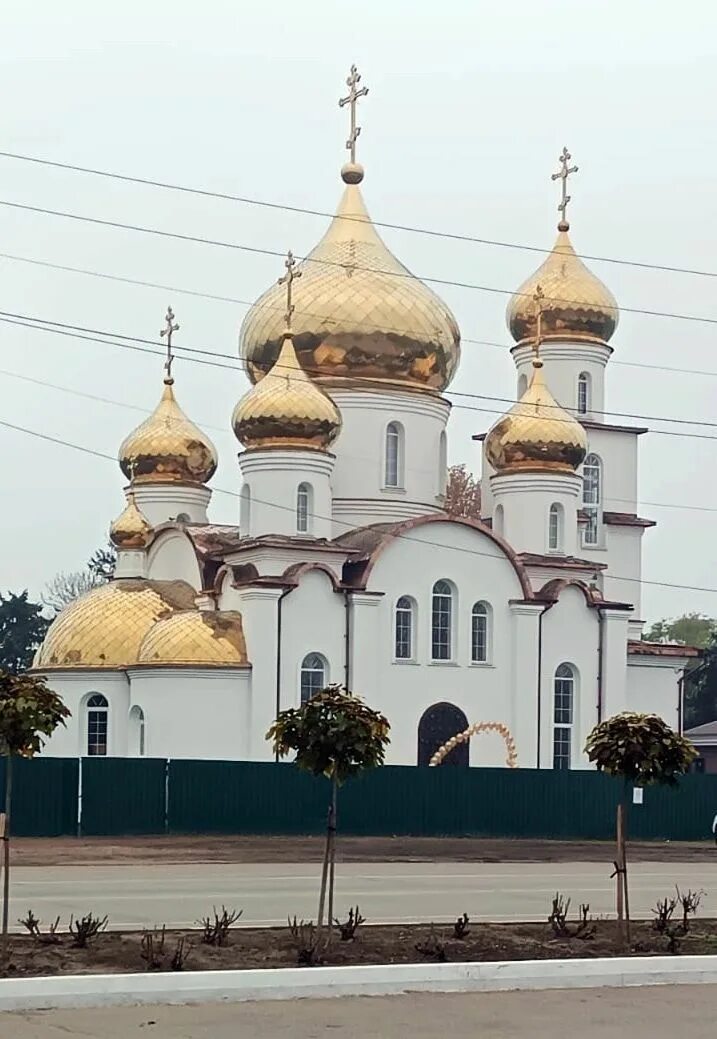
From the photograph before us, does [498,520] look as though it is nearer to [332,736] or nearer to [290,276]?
[290,276]

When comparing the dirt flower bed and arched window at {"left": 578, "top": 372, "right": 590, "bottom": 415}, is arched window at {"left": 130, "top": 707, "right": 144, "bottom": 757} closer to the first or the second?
arched window at {"left": 578, "top": 372, "right": 590, "bottom": 415}

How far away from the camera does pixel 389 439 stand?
1775 inches

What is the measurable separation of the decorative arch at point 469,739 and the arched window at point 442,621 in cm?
173

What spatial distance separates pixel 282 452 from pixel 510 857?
43.2 feet

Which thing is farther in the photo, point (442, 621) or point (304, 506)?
point (442, 621)

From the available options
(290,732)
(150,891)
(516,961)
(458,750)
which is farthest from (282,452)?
(516,961)

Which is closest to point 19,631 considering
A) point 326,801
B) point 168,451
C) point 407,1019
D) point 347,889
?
point 168,451

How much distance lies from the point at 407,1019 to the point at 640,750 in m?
5.12

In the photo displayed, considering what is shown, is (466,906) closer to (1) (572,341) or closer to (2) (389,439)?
(2) (389,439)

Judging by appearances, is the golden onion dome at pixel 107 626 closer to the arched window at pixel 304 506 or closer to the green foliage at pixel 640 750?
the arched window at pixel 304 506

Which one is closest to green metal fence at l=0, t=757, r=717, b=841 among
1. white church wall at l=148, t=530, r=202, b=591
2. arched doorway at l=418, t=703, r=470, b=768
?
arched doorway at l=418, t=703, r=470, b=768

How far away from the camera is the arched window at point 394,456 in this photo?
4512cm

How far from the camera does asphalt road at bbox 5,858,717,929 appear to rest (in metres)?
18.9

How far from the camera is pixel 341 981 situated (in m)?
12.9
